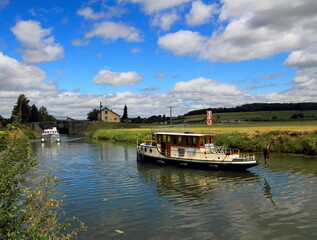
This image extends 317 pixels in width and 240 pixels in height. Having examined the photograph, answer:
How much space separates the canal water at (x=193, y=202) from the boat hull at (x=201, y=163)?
0.62 meters

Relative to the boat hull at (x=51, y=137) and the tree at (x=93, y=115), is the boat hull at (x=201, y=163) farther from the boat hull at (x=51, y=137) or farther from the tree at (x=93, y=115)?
the tree at (x=93, y=115)

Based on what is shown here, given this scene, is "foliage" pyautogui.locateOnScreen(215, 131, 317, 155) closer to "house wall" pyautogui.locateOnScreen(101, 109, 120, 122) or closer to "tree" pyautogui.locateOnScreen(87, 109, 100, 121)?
"house wall" pyautogui.locateOnScreen(101, 109, 120, 122)

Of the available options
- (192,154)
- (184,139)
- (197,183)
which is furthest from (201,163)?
(197,183)

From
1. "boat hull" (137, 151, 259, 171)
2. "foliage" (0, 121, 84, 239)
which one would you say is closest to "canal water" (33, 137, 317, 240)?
"boat hull" (137, 151, 259, 171)

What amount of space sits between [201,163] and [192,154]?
5.82 feet

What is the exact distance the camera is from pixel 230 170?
2520 centimetres

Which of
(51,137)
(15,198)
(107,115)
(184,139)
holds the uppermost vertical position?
(107,115)

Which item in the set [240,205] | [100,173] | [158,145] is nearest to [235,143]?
[158,145]

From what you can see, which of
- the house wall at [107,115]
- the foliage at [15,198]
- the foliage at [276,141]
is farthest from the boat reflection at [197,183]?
the house wall at [107,115]

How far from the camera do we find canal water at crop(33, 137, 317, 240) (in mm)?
11977

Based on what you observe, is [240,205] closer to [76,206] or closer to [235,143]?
[76,206]

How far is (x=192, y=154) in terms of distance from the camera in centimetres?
2777

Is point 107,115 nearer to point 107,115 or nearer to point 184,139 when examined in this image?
point 107,115

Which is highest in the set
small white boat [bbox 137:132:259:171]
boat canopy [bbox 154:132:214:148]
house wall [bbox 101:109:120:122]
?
house wall [bbox 101:109:120:122]
